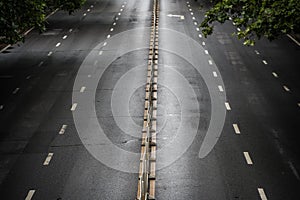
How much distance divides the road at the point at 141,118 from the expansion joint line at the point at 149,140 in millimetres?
317

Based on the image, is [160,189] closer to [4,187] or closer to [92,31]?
[4,187]

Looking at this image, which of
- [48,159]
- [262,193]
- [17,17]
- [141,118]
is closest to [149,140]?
[141,118]

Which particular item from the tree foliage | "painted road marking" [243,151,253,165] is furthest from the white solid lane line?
the tree foliage

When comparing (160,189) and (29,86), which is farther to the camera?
(29,86)

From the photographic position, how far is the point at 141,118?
73.7 ft

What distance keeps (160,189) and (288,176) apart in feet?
15.9

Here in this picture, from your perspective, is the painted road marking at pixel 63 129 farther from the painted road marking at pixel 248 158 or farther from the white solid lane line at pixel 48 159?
the painted road marking at pixel 248 158

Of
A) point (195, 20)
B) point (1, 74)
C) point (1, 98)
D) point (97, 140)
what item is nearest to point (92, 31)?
point (195, 20)

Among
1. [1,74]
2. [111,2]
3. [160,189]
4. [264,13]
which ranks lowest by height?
[111,2]

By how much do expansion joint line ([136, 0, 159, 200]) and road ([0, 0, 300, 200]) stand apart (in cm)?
Answer: 32

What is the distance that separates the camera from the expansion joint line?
15.5m

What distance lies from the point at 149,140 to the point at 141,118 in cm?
292

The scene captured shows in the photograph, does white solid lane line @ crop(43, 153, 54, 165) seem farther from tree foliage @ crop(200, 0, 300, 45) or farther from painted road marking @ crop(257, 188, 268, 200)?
tree foliage @ crop(200, 0, 300, 45)

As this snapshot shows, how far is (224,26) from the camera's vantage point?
47.6 metres
